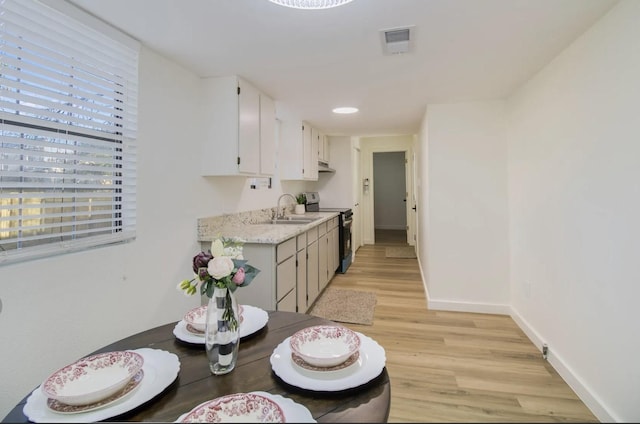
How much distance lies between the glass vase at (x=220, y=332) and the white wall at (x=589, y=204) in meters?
1.39

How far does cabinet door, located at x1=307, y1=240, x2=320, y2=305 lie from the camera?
3238 mm

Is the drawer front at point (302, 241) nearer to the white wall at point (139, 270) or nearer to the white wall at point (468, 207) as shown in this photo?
the white wall at point (139, 270)

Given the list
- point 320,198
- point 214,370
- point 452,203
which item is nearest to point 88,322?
point 214,370

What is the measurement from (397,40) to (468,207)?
202 centimetres

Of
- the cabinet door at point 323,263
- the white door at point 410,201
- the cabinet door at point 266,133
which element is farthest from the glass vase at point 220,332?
the white door at point 410,201

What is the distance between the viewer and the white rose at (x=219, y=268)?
968mm

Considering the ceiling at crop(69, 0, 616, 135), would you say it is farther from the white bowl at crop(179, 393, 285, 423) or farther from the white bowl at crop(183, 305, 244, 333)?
the white bowl at crop(179, 393, 285, 423)

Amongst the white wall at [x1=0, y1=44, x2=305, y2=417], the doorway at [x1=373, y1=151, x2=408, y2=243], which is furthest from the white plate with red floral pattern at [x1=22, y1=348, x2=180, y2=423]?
the doorway at [x1=373, y1=151, x2=408, y2=243]

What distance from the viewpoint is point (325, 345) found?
1127mm

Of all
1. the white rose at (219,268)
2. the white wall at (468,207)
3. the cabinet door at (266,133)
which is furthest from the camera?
the white wall at (468,207)

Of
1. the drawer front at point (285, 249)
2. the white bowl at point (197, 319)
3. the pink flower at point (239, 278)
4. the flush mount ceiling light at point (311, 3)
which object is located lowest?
the white bowl at point (197, 319)

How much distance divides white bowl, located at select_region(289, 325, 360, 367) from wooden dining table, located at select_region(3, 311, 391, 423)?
0.10 m

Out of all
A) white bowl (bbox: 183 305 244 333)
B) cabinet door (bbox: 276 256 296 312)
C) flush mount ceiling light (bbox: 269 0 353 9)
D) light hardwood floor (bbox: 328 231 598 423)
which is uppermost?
flush mount ceiling light (bbox: 269 0 353 9)

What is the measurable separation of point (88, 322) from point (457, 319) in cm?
300
